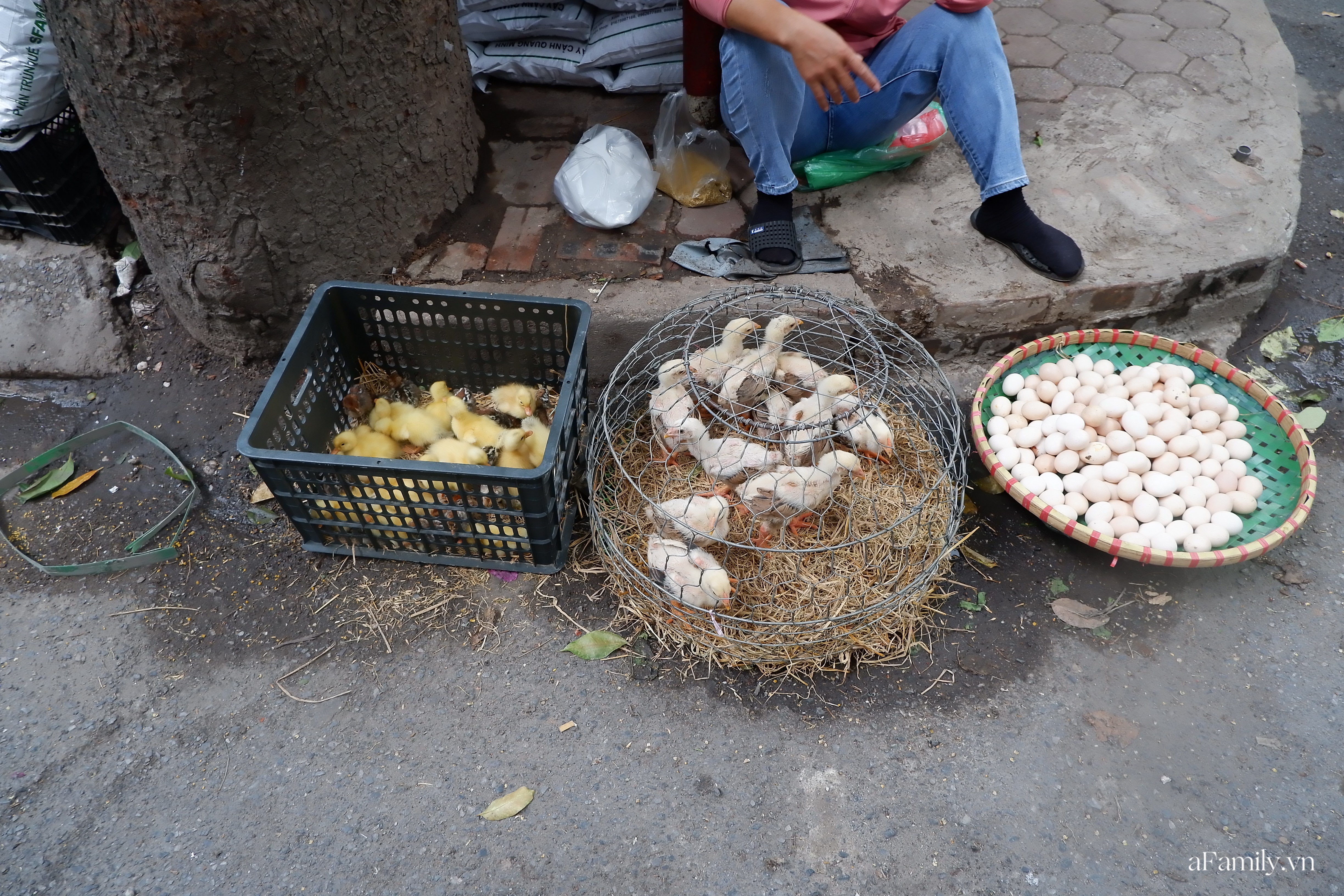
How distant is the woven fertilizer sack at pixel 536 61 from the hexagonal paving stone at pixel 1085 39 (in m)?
2.30

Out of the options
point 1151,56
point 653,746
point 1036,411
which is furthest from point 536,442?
point 1151,56

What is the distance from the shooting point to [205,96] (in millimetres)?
2299

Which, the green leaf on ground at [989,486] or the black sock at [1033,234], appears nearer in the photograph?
the green leaf on ground at [989,486]

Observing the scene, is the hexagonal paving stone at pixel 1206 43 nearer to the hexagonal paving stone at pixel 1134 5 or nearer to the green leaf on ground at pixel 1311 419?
the hexagonal paving stone at pixel 1134 5

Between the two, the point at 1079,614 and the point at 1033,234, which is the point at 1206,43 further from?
the point at 1079,614

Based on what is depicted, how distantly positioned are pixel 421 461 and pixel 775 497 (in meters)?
1.00

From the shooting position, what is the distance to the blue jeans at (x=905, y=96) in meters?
2.72

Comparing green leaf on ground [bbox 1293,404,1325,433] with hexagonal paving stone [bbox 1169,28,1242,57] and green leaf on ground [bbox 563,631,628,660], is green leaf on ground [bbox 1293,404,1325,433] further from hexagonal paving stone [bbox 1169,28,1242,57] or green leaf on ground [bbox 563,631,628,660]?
green leaf on ground [bbox 563,631,628,660]

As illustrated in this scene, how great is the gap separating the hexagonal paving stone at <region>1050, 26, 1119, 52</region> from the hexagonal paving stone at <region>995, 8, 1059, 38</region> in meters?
0.05

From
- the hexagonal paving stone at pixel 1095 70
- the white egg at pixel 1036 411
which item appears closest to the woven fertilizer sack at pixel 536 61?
the hexagonal paving stone at pixel 1095 70

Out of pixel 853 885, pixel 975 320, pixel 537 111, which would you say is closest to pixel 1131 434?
pixel 975 320

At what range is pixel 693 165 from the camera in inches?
128

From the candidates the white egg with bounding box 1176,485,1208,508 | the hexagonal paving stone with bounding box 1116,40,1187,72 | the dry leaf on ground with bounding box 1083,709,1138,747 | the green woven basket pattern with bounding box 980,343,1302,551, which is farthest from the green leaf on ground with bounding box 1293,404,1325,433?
the hexagonal paving stone with bounding box 1116,40,1187,72
